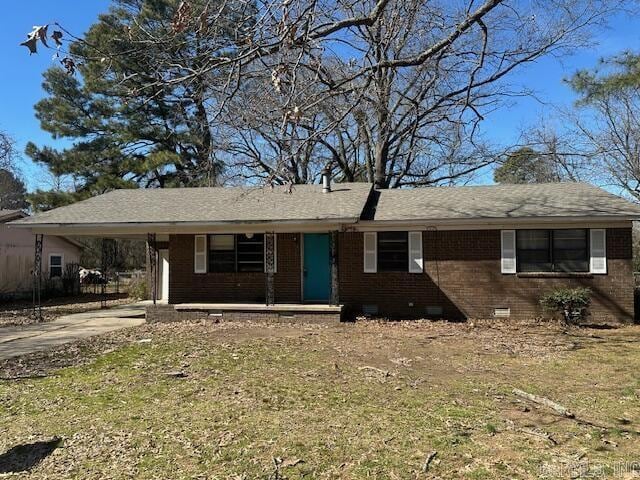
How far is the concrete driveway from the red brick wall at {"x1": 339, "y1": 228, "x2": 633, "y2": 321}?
6.32 metres

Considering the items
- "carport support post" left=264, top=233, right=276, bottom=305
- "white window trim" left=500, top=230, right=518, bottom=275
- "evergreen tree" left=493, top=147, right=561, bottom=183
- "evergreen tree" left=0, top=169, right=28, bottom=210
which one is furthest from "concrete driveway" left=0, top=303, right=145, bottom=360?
"evergreen tree" left=0, top=169, right=28, bottom=210

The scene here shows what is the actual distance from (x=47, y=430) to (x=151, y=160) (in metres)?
21.1

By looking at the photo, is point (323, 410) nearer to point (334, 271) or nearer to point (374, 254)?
point (334, 271)

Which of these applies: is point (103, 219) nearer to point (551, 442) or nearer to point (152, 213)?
point (152, 213)

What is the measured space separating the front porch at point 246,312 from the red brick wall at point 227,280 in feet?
3.24

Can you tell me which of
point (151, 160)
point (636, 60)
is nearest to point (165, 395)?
point (636, 60)

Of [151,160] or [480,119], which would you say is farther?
[151,160]

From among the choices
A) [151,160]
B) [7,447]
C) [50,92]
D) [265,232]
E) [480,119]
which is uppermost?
[50,92]

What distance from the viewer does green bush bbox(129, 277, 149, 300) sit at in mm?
20895

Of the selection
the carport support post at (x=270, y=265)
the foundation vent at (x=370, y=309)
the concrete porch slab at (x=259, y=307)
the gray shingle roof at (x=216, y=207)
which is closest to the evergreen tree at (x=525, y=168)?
the gray shingle roof at (x=216, y=207)

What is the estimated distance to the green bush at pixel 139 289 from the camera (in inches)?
823

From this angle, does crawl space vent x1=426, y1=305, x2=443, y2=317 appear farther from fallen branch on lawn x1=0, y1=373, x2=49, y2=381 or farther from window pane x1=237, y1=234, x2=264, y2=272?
fallen branch on lawn x1=0, y1=373, x2=49, y2=381

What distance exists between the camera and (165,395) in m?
6.68

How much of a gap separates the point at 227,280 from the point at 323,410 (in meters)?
10.1
